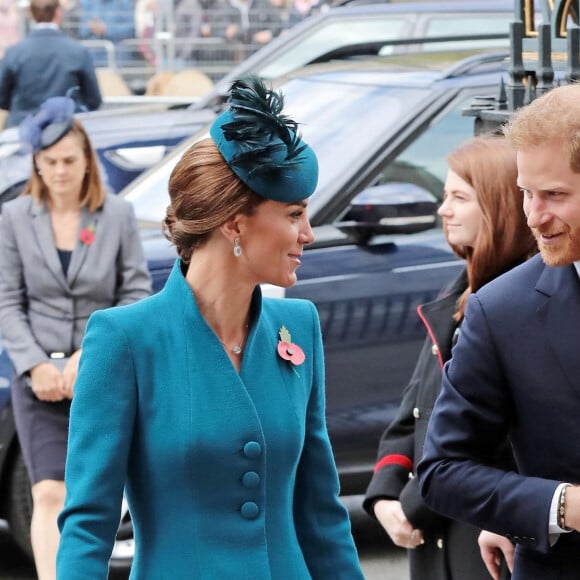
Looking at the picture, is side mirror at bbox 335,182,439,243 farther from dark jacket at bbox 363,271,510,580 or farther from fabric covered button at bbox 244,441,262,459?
fabric covered button at bbox 244,441,262,459

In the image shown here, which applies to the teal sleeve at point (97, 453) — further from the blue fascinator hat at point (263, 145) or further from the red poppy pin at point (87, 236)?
the red poppy pin at point (87, 236)

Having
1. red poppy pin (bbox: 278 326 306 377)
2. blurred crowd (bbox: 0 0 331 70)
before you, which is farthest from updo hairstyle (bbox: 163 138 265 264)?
blurred crowd (bbox: 0 0 331 70)

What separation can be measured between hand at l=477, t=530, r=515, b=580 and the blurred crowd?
47.3 feet

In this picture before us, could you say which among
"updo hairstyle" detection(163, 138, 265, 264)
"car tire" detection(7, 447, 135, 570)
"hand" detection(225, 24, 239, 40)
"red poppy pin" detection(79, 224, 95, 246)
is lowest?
"hand" detection(225, 24, 239, 40)

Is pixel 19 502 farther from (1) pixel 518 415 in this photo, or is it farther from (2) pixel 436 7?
(2) pixel 436 7

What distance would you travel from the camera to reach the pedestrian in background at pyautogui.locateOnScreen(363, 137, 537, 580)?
4.08m

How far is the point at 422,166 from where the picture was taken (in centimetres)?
684

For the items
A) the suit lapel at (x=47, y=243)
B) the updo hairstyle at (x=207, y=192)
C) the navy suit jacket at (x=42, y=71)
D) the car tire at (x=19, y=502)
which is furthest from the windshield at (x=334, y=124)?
the navy suit jacket at (x=42, y=71)

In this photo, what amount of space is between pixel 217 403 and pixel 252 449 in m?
0.12

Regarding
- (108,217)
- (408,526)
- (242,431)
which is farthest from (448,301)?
(108,217)

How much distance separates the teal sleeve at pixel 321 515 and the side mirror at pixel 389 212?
3242 millimetres

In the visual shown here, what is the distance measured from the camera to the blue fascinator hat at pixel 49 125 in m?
6.14

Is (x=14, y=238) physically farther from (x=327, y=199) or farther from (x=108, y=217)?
(x=327, y=199)

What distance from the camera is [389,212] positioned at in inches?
256
